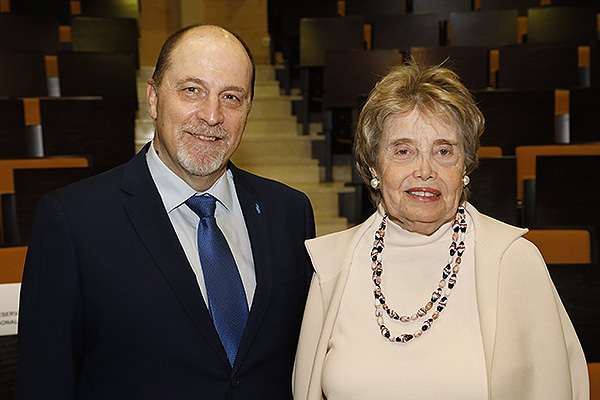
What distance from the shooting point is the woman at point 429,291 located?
116 cm

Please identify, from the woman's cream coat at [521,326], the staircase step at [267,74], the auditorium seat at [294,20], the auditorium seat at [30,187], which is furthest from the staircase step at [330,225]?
the staircase step at [267,74]

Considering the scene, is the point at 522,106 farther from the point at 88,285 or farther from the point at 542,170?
the point at 88,285

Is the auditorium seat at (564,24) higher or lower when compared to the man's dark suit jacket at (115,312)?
higher

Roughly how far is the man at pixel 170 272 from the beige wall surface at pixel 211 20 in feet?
18.0

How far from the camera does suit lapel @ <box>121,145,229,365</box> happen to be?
1156 mm

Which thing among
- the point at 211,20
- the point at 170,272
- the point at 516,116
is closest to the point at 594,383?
the point at 170,272

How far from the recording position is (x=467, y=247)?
4.15ft

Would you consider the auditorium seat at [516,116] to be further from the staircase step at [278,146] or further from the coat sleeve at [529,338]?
the coat sleeve at [529,338]

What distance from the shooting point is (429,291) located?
1.25m

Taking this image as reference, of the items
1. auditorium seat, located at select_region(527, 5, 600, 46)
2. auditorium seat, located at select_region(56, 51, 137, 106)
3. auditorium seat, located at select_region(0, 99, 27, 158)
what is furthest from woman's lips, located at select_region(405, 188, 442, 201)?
auditorium seat, located at select_region(527, 5, 600, 46)

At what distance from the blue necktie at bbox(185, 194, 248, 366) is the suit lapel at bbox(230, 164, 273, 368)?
2 cm

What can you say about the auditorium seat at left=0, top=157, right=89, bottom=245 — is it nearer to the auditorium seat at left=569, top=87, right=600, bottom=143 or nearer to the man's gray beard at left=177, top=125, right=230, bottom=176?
the man's gray beard at left=177, top=125, right=230, bottom=176

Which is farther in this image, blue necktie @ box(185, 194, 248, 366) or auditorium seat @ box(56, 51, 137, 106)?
auditorium seat @ box(56, 51, 137, 106)

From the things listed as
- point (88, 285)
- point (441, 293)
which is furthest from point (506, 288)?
point (88, 285)
